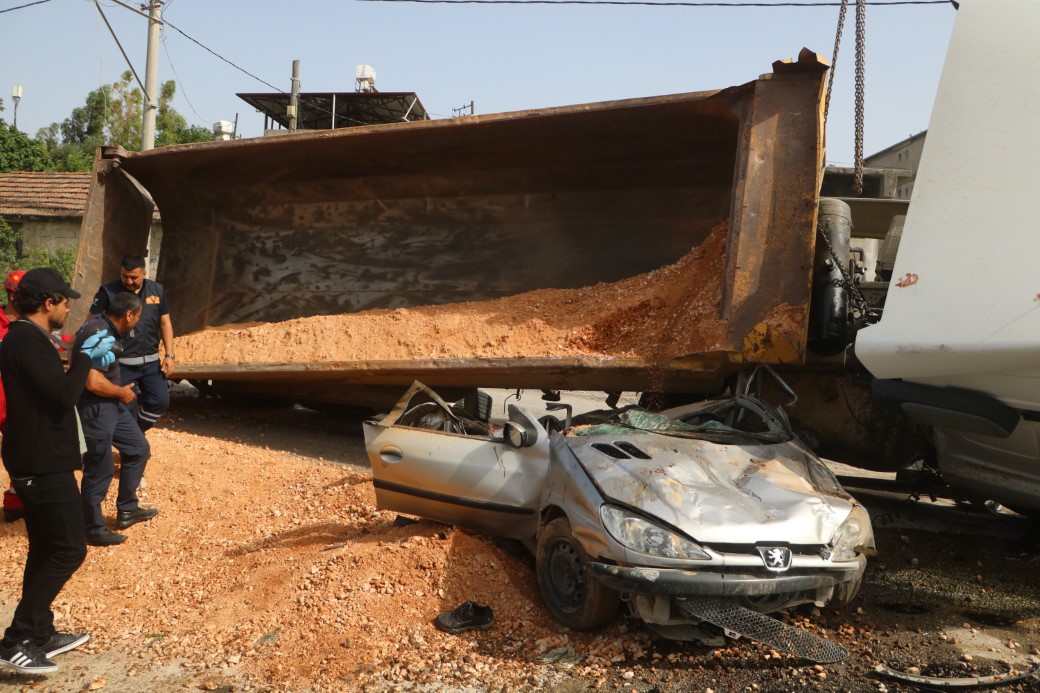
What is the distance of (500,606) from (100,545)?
8.73ft

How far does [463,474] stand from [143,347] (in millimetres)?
2826

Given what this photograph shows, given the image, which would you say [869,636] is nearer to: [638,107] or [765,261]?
[765,261]

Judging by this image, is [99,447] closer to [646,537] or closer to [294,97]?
[646,537]

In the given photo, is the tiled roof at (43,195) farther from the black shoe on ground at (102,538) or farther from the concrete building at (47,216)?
the black shoe on ground at (102,538)

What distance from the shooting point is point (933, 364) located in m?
3.94

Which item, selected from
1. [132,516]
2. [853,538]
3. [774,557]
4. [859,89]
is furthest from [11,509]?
[859,89]

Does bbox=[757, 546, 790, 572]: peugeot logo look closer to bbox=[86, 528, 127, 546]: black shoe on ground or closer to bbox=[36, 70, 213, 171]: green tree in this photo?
bbox=[86, 528, 127, 546]: black shoe on ground

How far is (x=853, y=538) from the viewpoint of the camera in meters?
3.72

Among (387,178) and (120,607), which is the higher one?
(387,178)

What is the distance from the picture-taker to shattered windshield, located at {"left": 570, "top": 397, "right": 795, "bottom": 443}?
4.42 metres

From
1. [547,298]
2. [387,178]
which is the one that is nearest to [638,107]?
[547,298]

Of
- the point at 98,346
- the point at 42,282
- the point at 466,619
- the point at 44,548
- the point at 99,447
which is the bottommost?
the point at 466,619

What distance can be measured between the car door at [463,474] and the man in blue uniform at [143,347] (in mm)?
2053

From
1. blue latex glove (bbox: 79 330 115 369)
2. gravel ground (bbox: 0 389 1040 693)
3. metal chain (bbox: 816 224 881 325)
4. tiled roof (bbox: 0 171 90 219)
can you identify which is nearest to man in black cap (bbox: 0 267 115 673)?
gravel ground (bbox: 0 389 1040 693)
